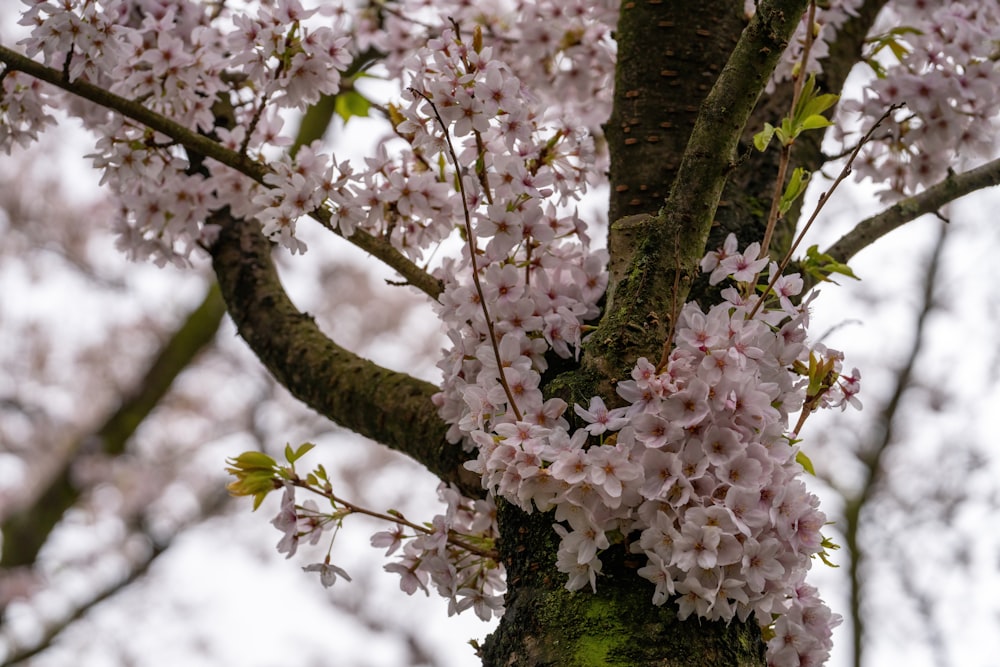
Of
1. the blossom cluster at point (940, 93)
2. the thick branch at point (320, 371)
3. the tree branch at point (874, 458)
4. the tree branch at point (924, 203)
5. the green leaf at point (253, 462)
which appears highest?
the tree branch at point (874, 458)

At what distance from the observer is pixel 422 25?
2.28m

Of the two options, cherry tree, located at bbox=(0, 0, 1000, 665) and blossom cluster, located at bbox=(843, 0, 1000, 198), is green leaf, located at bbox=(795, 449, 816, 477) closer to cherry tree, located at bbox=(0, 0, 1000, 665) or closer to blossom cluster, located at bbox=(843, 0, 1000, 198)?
cherry tree, located at bbox=(0, 0, 1000, 665)

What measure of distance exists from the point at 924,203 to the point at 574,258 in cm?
71

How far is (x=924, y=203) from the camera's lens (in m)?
1.61

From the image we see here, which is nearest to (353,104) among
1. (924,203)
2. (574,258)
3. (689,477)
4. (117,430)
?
(574,258)

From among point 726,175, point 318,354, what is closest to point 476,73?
point 726,175

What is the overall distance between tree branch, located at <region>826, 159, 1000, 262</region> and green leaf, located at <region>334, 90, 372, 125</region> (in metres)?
1.14

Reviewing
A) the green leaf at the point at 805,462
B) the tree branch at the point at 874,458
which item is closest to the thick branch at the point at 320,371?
the green leaf at the point at 805,462

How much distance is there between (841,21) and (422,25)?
3.44 feet

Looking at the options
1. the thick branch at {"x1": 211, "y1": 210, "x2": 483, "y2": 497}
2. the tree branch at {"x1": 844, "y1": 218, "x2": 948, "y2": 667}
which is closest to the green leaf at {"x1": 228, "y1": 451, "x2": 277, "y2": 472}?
the thick branch at {"x1": 211, "y1": 210, "x2": 483, "y2": 497}

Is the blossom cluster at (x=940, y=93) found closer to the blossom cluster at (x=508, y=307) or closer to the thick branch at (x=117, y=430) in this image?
the blossom cluster at (x=508, y=307)

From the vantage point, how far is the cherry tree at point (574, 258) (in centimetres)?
107

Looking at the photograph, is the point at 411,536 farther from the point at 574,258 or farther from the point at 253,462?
the point at 574,258

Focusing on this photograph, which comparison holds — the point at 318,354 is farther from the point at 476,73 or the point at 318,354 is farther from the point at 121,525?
the point at 121,525
